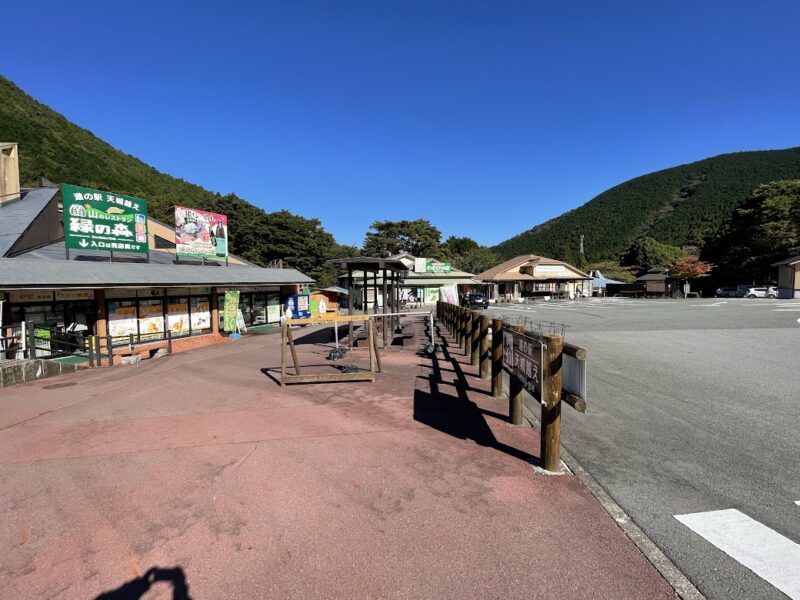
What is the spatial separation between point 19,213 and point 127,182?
44.4 m

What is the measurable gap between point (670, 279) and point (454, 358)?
5866 centimetres

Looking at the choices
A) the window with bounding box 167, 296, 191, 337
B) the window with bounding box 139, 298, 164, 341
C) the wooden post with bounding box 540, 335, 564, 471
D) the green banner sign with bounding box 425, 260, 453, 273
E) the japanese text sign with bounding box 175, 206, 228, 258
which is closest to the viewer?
the wooden post with bounding box 540, 335, 564, 471

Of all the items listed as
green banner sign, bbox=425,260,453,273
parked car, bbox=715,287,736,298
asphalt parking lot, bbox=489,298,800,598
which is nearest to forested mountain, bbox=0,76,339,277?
green banner sign, bbox=425,260,453,273

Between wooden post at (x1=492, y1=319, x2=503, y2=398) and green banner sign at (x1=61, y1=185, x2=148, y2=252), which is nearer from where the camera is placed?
wooden post at (x1=492, y1=319, x2=503, y2=398)

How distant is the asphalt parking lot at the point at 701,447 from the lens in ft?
8.64

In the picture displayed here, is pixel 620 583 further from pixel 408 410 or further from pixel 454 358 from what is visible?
pixel 454 358

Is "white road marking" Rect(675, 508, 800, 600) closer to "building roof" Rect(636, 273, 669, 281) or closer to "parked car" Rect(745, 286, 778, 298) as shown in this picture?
"parked car" Rect(745, 286, 778, 298)

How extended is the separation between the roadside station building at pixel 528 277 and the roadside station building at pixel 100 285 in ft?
110

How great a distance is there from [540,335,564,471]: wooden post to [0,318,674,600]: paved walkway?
0.21 meters

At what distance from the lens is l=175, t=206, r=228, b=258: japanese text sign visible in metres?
16.2

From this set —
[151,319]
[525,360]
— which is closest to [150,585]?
[525,360]

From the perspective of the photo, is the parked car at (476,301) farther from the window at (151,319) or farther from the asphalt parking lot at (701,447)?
the window at (151,319)

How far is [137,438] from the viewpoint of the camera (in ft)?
15.9

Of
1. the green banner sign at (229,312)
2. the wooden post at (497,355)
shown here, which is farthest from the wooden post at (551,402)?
the green banner sign at (229,312)
